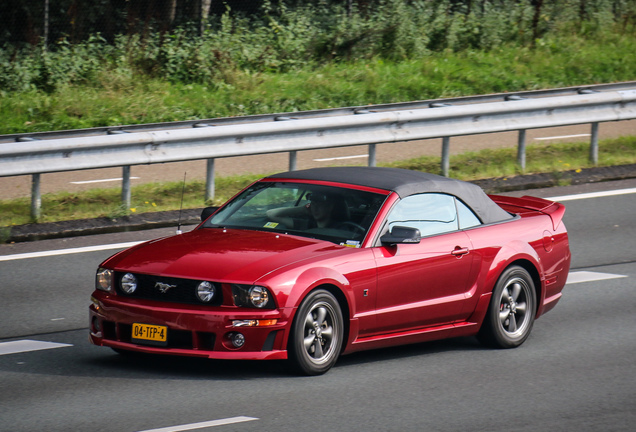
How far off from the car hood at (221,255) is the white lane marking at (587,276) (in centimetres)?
384

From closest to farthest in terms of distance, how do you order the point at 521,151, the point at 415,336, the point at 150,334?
the point at 150,334
the point at 415,336
the point at 521,151

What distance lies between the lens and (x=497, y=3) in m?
25.0

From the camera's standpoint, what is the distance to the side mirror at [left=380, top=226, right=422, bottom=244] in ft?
24.3

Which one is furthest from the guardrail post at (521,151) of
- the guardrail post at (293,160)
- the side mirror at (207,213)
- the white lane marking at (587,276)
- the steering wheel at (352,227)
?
the steering wheel at (352,227)

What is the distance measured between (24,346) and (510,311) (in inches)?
143

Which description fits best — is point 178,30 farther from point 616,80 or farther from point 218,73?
point 616,80

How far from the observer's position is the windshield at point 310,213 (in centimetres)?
761

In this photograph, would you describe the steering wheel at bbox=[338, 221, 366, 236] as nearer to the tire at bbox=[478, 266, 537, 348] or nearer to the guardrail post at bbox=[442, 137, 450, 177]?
the tire at bbox=[478, 266, 537, 348]

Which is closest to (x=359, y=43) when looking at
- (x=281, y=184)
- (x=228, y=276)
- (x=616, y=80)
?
(x=616, y=80)

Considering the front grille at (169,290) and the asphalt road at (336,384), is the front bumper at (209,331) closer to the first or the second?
the front grille at (169,290)

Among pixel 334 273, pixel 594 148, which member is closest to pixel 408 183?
pixel 334 273

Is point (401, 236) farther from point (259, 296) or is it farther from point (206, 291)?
point (206, 291)

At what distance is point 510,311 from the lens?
832cm

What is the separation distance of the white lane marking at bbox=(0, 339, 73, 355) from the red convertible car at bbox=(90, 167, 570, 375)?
76 centimetres
